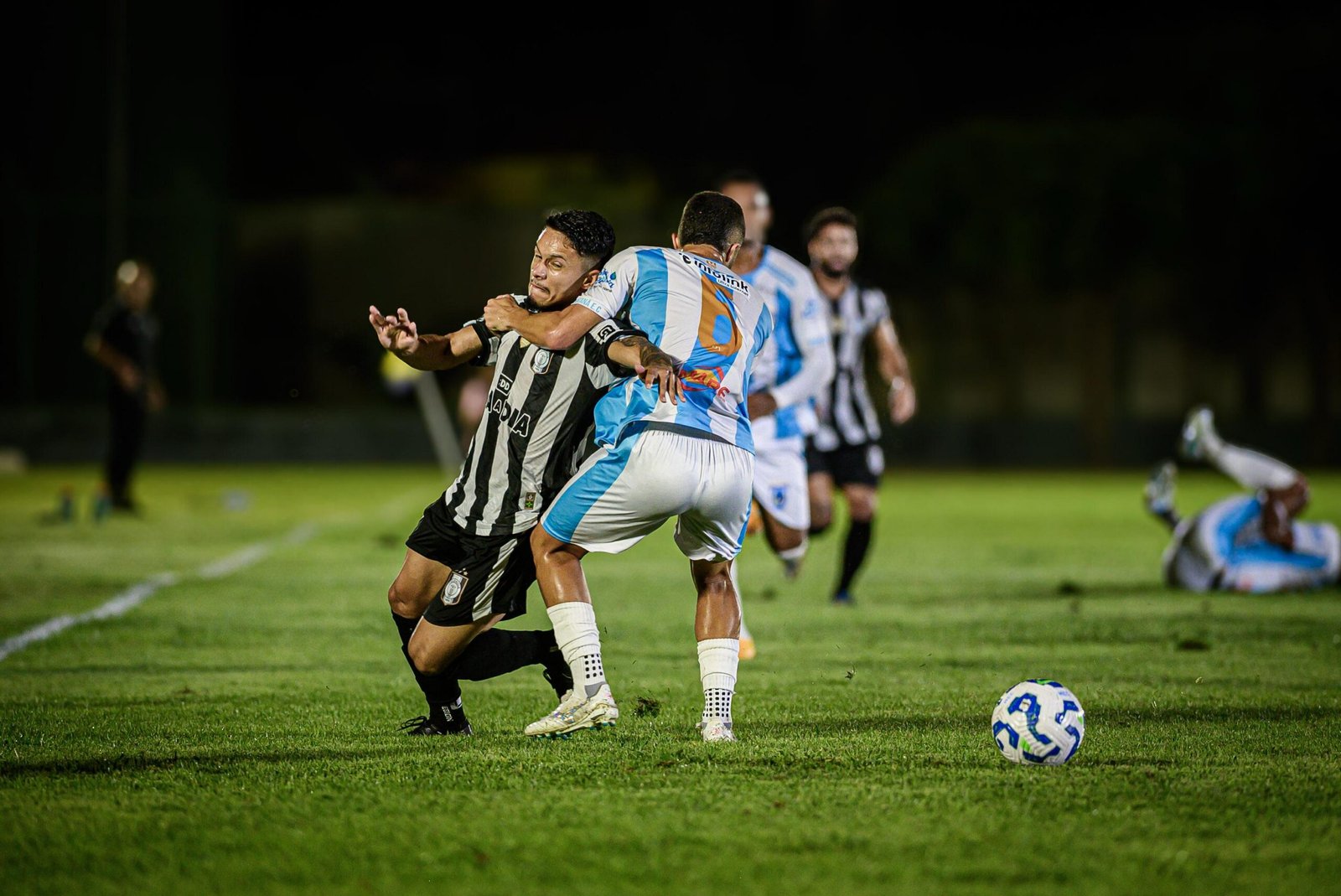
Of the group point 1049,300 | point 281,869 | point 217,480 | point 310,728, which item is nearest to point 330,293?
point 217,480

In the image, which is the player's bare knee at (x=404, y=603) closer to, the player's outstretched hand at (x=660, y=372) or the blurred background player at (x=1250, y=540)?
the player's outstretched hand at (x=660, y=372)

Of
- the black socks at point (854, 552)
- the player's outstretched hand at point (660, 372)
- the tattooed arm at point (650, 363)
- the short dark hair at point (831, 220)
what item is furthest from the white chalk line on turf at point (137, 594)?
the short dark hair at point (831, 220)

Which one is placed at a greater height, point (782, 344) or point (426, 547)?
point (782, 344)

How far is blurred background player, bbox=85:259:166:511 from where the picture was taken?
1570 centimetres

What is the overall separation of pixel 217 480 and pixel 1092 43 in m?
20.6

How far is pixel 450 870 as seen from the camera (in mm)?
3797

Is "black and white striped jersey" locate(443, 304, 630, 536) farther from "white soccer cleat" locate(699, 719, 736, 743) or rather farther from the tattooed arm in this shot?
"white soccer cleat" locate(699, 719, 736, 743)

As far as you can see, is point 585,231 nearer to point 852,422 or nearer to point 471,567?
point 471,567

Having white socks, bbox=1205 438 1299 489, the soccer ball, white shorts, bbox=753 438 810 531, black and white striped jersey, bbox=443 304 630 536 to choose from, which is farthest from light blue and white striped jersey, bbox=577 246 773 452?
white socks, bbox=1205 438 1299 489

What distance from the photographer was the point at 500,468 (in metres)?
5.46

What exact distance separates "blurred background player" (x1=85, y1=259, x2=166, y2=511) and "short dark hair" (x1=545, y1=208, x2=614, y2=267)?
36.3 feet

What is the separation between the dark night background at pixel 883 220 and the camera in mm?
26875

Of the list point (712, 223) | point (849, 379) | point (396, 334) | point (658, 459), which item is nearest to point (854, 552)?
point (849, 379)

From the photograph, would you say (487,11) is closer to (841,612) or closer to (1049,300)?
(1049,300)
